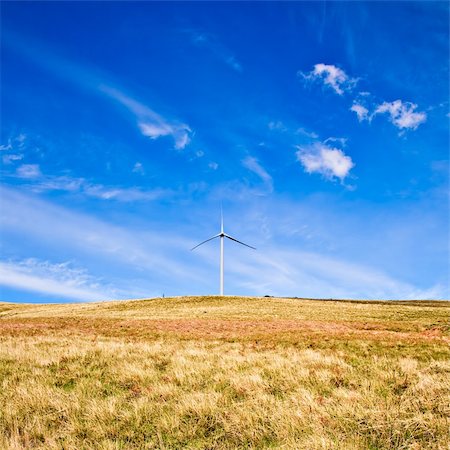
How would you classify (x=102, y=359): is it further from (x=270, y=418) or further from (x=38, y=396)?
(x=270, y=418)

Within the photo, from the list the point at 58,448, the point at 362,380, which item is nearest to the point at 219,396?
the point at 58,448

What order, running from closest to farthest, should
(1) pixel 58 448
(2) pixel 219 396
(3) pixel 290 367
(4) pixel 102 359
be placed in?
(1) pixel 58 448
(2) pixel 219 396
(3) pixel 290 367
(4) pixel 102 359

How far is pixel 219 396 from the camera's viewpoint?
716cm

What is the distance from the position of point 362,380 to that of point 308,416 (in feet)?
10.7

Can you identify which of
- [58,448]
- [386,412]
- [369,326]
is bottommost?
[58,448]

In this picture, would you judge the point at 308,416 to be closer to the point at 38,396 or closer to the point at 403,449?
the point at 403,449

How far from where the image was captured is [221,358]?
491 inches

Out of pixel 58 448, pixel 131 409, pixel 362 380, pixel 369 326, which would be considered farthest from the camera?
pixel 369 326

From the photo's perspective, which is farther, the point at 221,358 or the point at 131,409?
the point at 221,358

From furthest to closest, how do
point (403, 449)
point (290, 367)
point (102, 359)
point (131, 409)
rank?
point (102, 359)
point (290, 367)
point (131, 409)
point (403, 449)

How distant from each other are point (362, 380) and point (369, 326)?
2834 cm

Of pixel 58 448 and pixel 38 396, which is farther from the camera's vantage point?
pixel 38 396

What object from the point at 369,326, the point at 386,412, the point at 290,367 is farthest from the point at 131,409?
the point at 369,326

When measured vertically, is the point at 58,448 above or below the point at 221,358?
below
